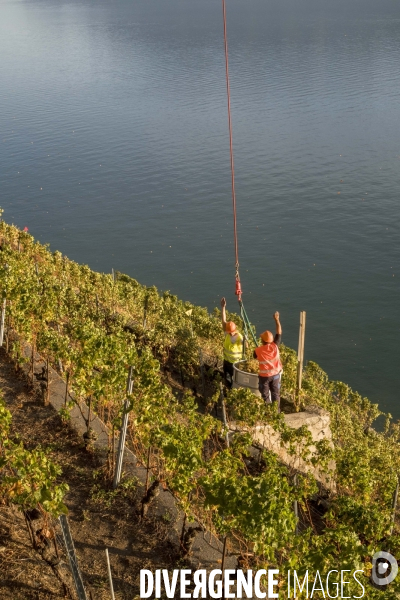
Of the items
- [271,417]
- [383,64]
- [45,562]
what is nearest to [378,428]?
[271,417]

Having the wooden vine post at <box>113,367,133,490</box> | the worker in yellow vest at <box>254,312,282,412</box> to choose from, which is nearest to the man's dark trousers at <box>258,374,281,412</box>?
the worker in yellow vest at <box>254,312,282,412</box>

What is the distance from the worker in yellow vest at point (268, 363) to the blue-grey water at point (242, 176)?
36.5 feet

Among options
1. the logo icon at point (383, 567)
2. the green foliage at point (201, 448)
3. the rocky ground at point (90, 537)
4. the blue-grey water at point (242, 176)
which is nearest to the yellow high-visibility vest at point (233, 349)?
the green foliage at point (201, 448)

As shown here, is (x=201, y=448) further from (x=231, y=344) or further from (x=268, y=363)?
(x=231, y=344)

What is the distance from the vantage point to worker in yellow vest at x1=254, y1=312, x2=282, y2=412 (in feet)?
38.6

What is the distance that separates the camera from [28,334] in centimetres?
1133

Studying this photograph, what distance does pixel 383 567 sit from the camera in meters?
7.82

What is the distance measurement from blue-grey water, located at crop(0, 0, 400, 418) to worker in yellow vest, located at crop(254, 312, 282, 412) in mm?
11119

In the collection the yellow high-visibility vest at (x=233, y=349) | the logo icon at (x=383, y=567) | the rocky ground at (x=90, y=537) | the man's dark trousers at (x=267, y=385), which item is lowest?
the logo icon at (x=383, y=567)

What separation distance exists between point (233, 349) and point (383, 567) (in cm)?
551

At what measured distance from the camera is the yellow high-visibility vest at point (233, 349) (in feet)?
41.5

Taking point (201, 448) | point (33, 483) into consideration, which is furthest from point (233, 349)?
point (33, 483)

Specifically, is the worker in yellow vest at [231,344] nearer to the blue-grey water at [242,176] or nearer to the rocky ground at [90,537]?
the rocky ground at [90,537]

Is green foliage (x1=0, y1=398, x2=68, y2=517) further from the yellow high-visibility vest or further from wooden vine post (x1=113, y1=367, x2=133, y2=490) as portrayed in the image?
the yellow high-visibility vest
